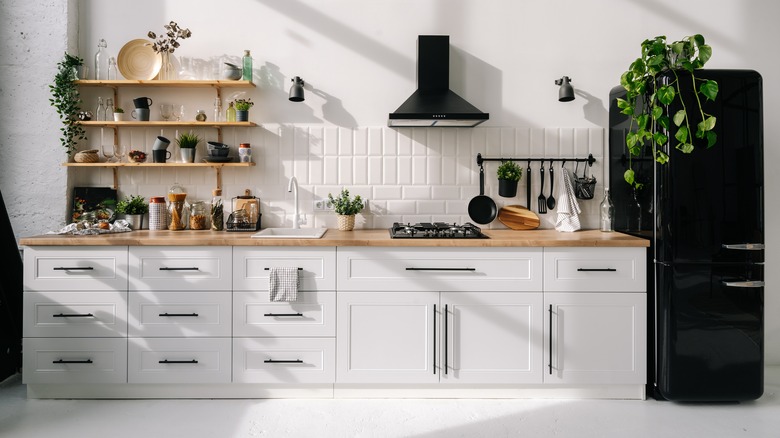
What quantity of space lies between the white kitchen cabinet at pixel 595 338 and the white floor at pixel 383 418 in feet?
0.55

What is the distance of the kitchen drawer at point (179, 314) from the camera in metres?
2.84

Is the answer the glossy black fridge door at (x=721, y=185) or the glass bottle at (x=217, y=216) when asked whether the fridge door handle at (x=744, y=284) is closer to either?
the glossy black fridge door at (x=721, y=185)

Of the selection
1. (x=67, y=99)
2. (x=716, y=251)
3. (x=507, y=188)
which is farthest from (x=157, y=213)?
(x=716, y=251)

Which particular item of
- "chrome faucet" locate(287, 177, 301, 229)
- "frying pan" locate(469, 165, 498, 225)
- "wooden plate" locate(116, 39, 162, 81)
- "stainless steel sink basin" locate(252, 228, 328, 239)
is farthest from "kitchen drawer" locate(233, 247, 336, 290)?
"wooden plate" locate(116, 39, 162, 81)

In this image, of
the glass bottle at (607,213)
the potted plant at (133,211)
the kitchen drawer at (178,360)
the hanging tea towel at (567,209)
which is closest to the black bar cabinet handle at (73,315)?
the kitchen drawer at (178,360)

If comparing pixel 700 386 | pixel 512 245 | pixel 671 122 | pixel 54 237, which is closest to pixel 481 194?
pixel 512 245

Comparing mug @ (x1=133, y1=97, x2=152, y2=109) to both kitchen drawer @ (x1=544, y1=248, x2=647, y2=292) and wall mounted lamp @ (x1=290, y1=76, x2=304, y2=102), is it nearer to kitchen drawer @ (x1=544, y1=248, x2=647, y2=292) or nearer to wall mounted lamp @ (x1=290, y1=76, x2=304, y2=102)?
wall mounted lamp @ (x1=290, y1=76, x2=304, y2=102)

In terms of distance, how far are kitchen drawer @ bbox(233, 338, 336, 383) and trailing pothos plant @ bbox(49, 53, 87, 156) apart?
177 centimetres

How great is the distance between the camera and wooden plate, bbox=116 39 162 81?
3.40m

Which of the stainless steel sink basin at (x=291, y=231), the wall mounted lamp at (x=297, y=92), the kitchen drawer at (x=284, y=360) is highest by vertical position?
the wall mounted lamp at (x=297, y=92)

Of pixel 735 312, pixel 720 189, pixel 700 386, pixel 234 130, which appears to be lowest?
pixel 700 386

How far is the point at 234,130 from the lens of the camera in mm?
3510

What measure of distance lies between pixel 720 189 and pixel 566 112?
110 centimetres

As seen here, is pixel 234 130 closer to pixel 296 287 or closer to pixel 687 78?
pixel 296 287
